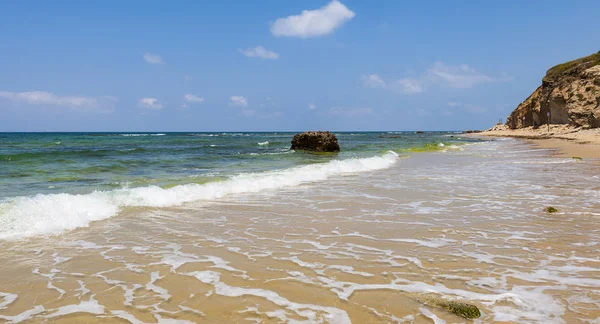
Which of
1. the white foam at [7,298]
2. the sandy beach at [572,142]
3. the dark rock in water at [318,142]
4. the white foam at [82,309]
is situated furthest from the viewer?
the dark rock in water at [318,142]

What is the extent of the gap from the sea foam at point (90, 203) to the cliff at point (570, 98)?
46258mm

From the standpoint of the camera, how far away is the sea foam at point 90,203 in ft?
20.5

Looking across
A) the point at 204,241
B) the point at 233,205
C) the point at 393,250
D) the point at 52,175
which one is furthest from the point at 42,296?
the point at 52,175

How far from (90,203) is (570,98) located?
5545 cm

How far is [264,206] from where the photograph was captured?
8406mm

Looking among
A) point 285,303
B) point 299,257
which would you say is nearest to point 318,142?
point 299,257

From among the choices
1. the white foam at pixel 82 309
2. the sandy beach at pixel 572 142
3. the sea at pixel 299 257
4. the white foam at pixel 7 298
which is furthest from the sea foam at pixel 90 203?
the sandy beach at pixel 572 142

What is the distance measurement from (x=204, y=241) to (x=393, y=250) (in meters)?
2.67

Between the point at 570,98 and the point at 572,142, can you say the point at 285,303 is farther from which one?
the point at 570,98

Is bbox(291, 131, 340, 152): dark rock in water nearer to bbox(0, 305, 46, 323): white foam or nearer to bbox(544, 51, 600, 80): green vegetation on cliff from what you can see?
bbox(0, 305, 46, 323): white foam

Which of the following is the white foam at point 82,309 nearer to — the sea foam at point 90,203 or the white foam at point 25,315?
the white foam at point 25,315

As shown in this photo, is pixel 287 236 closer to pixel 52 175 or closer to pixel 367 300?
pixel 367 300

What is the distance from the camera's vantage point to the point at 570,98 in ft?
157

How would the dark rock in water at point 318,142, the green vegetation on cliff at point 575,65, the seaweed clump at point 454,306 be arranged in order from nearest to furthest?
the seaweed clump at point 454,306 < the dark rock in water at point 318,142 < the green vegetation on cliff at point 575,65
